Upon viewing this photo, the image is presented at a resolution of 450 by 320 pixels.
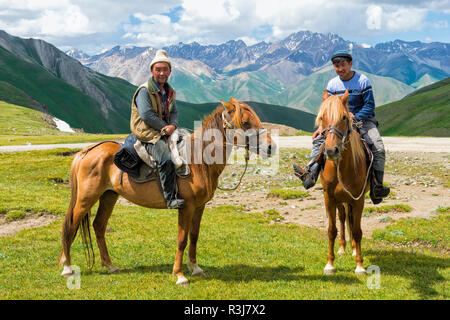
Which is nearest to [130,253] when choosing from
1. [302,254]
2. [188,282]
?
[188,282]

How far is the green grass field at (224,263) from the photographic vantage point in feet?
27.5

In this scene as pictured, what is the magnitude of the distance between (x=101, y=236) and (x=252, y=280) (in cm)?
454

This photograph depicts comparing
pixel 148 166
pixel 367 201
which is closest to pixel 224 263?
pixel 148 166

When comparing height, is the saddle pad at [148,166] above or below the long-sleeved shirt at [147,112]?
below

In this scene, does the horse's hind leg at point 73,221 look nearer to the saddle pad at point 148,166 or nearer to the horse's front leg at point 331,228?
the saddle pad at point 148,166

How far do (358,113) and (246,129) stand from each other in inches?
146

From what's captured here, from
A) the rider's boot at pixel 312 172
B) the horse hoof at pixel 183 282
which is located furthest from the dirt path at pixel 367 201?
the horse hoof at pixel 183 282

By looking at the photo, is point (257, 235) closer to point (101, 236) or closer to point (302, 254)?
point (302, 254)

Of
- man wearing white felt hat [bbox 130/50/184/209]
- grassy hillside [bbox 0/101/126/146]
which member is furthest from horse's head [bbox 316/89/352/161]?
grassy hillside [bbox 0/101/126/146]

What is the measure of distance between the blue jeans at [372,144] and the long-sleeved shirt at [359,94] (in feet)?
1.06

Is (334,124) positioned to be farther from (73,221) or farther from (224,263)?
(73,221)

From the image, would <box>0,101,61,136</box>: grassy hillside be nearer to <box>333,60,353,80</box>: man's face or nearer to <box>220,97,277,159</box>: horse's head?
<box>220,97,277,159</box>: horse's head

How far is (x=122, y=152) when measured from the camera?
9.35 meters

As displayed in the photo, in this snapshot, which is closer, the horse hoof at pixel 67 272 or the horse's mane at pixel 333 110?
the horse's mane at pixel 333 110
